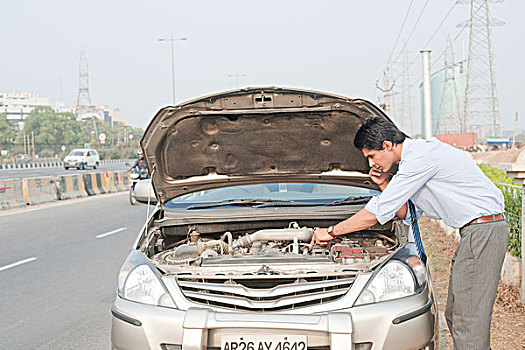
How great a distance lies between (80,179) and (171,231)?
17.9m

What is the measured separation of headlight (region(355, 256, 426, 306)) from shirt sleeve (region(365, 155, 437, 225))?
Answer: 1.07ft

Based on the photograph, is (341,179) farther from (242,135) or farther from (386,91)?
(386,91)

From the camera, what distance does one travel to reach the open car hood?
4535 mm

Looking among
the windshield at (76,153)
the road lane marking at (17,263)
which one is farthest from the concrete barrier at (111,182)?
the windshield at (76,153)

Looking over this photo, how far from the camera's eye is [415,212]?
168 inches

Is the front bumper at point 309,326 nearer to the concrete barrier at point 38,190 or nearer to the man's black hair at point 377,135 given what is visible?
the man's black hair at point 377,135

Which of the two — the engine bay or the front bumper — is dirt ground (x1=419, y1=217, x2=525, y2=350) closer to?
the engine bay

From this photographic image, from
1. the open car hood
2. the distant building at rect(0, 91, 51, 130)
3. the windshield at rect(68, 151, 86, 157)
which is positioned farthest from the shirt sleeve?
the distant building at rect(0, 91, 51, 130)

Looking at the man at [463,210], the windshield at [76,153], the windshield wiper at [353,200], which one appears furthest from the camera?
the windshield at [76,153]

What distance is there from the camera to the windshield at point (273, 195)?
5238 millimetres

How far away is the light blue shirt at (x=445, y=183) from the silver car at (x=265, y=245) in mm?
383

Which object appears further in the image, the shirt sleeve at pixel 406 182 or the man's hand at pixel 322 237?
the man's hand at pixel 322 237

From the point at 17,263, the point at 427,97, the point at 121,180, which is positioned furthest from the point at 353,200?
the point at 121,180

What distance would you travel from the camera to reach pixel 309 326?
10.7ft
